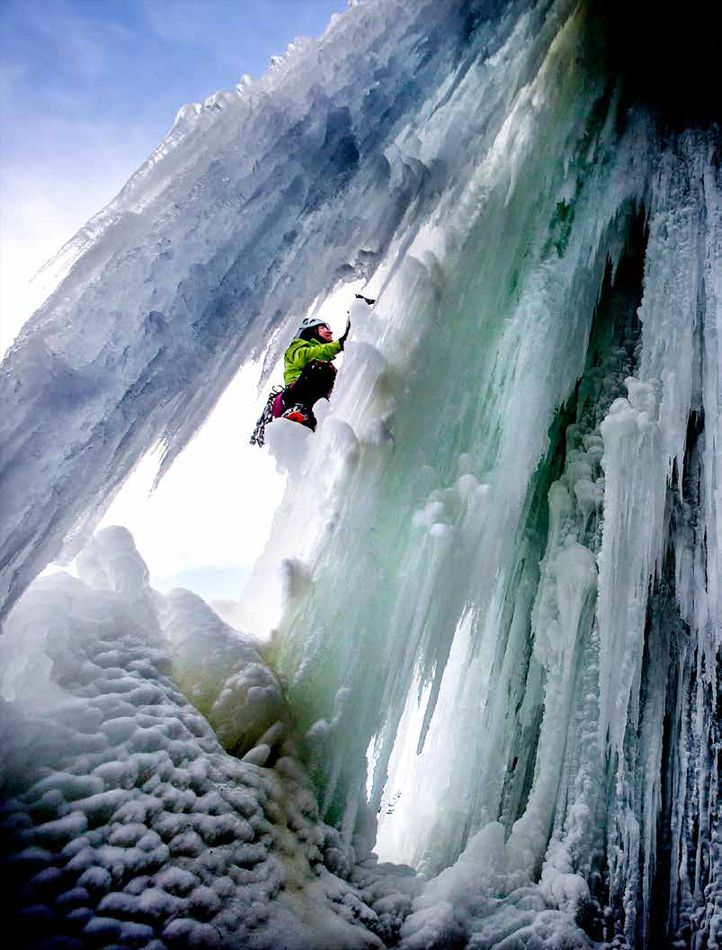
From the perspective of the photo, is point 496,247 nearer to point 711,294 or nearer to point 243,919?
point 711,294

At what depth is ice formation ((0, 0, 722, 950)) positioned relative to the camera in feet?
7.09

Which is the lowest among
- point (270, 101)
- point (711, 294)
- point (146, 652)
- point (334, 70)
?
point (146, 652)

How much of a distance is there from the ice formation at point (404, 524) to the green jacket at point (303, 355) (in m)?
0.52

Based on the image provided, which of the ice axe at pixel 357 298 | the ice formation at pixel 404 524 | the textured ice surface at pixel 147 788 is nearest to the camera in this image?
the textured ice surface at pixel 147 788

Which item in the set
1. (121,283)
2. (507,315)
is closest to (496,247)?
(507,315)

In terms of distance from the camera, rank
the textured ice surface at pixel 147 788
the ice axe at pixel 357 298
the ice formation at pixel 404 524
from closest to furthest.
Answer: the textured ice surface at pixel 147 788 → the ice formation at pixel 404 524 → the ice axe at pixel 357 298

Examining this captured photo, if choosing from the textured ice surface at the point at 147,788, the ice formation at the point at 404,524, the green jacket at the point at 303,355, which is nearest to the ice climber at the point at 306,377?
the green jacket at the point at 303,355

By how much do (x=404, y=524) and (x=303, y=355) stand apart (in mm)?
1639

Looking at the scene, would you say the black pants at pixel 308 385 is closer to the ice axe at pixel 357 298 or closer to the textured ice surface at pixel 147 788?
the ice axe at pixel 357 298

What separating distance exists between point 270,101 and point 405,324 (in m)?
1.55

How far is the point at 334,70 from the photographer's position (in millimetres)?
2912

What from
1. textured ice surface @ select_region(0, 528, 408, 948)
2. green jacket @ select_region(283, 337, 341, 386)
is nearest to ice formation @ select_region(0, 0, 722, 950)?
textured ice surface @ select_region(0, 528, 408, 948)

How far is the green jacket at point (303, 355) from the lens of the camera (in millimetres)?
4426

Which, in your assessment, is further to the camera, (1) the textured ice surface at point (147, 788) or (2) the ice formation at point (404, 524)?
(2) the ice formation at point (404, 524)
